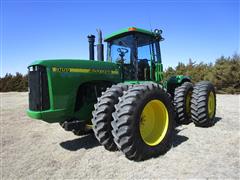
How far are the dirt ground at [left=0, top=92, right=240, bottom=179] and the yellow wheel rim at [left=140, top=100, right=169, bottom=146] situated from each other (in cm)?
42

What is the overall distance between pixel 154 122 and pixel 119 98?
1.15m

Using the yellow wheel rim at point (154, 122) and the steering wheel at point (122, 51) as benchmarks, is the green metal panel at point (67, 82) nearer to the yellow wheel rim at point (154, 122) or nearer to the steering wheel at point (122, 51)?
the steering wheel at point (122, 51)

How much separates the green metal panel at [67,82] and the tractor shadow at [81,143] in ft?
2.08

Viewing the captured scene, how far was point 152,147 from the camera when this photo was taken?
14.7ft

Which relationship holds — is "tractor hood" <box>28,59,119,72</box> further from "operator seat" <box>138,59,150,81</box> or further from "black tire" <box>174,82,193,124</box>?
"black tire" <box>174,82,193,124</box>

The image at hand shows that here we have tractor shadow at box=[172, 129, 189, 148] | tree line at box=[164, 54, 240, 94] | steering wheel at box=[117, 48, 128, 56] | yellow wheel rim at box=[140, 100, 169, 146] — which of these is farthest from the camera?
tree line at box=[164, 54, 240, 94]

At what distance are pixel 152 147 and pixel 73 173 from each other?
4.88 ft

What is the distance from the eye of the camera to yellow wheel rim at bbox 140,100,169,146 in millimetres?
4875

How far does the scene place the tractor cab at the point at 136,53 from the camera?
6090 mm

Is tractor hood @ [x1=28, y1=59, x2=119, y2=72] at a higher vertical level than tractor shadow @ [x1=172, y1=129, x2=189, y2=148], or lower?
higher

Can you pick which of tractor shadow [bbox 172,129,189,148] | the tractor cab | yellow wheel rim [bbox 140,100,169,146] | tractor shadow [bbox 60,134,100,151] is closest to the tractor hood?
the tractor cab

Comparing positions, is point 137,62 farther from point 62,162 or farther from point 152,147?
point 62,162

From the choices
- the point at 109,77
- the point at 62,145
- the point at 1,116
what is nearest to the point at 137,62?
the point at 109,77

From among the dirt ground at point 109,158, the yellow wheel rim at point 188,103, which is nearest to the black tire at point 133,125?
the dirt ground at point 109,158
